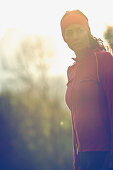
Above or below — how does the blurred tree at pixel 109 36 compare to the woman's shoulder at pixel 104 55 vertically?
above

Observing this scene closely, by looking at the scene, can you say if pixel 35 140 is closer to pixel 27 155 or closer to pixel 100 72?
pixel 27 155

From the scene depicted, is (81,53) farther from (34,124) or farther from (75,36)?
(34,124)

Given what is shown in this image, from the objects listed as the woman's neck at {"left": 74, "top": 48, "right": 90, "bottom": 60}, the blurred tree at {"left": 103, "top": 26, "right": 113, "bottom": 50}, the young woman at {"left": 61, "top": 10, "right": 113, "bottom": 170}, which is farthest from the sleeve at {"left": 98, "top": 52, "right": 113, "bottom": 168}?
the blurred tree at {"left": 103, "top": 26, "right": 113, "bottom": 50}

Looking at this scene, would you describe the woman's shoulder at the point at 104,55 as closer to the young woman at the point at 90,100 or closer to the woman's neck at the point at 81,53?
the young woman at the point at 90,100

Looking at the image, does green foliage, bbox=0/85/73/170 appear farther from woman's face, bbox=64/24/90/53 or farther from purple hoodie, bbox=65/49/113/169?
purple hoodie, bbox=65/49/113/169

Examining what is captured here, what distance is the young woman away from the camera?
2938 millimetres

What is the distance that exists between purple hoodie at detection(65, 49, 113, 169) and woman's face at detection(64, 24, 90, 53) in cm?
10

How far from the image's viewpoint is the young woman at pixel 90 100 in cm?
294

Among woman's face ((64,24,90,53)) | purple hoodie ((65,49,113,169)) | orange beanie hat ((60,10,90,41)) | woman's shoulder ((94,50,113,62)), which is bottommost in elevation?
purple hoodie ((65,49,113,169))

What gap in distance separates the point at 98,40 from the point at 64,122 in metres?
24.8

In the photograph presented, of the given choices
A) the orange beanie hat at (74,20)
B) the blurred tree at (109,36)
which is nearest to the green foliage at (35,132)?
the blurred tree at (109,36)

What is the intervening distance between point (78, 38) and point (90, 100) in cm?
53

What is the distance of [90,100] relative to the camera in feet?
9.92

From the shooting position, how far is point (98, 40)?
133 inches
